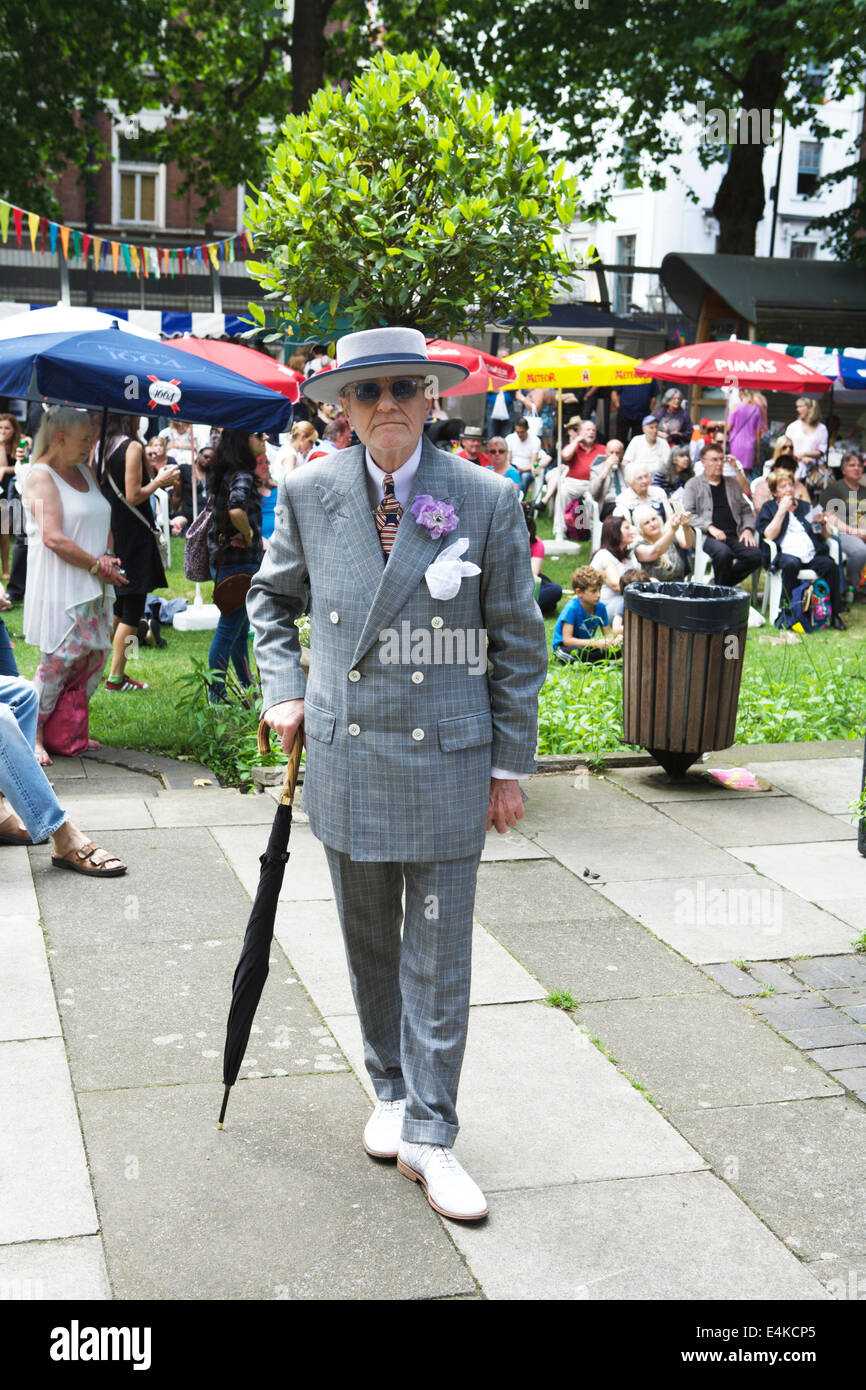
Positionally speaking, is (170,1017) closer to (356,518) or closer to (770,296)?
(356,518)

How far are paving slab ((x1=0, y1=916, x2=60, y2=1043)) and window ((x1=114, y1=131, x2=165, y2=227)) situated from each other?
120 feet

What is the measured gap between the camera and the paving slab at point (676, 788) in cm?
735

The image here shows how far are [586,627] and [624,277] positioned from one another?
21356 millimetres

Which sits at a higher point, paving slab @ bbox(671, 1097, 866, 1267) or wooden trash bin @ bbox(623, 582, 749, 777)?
wooden trash bin @ bbox(623, 582, 749, 777)

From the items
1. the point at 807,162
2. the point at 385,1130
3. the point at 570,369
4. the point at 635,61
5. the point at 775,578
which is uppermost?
the point at 807,162

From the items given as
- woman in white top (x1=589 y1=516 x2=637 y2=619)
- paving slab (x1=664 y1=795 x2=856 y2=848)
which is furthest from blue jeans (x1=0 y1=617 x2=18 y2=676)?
woman in white top (x1=589 y1=516 x2=637 y2=619)

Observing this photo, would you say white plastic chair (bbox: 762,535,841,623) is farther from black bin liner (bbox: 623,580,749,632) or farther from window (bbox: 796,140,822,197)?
window (bbox: 796,140,822,197)

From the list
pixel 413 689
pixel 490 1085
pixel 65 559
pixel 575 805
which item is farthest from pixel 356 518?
pixel 65 559

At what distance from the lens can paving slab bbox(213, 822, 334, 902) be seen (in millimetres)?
5738

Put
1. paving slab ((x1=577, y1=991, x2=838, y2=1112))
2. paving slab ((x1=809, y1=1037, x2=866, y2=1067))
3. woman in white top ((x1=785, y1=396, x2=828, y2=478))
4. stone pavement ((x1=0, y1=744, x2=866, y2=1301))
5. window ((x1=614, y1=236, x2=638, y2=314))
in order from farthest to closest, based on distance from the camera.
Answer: window ((x1=614, y1=236, x2=638, y2=314)) < woman in white top ((x1=785, y1=396, x2=828, y2=478)) < paving slab ((x1=809, y1=1037, x2=866, y2=1067)) < paving slab ((x1=577, y1=991, x2=838, y2=1112)) < stone pavement ((x1=0, y1=744, x2=866, y2=1301))

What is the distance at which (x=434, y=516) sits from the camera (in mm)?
3346

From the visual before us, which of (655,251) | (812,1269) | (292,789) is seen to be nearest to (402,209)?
(292,789)

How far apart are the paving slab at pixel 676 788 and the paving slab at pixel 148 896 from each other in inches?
93.1

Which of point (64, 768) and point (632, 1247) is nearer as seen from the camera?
point (632, 1247)
